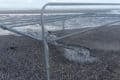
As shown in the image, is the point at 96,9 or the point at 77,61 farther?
the point at 77,61

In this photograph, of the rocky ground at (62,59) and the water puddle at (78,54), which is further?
the water puddle at (78,54)

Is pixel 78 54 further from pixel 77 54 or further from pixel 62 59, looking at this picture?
pixel 62 59

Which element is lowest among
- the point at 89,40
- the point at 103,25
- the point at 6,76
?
the point at 6,76

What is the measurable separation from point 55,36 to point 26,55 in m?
0.33

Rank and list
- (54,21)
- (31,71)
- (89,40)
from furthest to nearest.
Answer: (89,40) < (31,71) < (54,21)

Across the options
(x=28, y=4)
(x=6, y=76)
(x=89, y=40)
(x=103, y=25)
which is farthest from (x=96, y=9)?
(x=6, y=76)

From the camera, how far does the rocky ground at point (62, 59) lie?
8.68ft

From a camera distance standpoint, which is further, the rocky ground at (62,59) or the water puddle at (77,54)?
the water puddle at (77,54)

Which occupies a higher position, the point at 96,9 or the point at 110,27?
the point at 96,9

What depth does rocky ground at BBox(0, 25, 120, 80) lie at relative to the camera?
104 inches

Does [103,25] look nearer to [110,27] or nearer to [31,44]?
[110,27]

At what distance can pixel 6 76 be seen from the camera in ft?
8.57

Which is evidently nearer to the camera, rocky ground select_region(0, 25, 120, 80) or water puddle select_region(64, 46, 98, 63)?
rocky ground select_region(0, 25, 120, 80)

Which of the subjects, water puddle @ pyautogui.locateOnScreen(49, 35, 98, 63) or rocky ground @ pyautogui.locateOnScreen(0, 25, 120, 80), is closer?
rocky ground @ pyautogui.locateOnScreen(0, 25, 120, 80)
